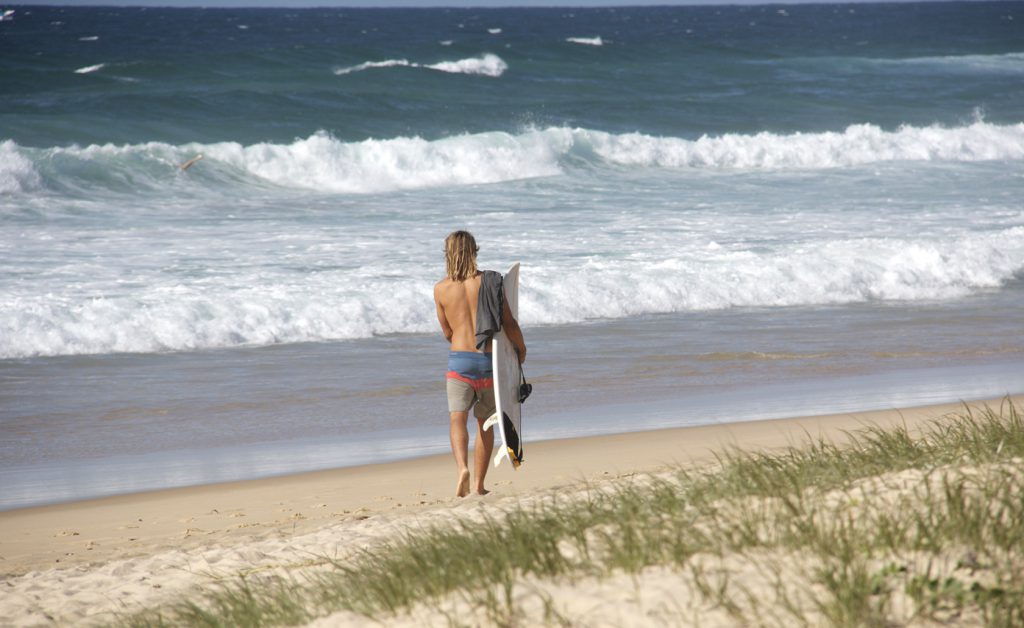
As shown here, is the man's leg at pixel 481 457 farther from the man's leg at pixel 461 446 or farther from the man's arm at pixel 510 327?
the man's arm at pixel 510 327

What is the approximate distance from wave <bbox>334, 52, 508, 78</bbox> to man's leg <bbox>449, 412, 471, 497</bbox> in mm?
28587

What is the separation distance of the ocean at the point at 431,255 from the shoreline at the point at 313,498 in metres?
0.27

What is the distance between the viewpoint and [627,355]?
982cm

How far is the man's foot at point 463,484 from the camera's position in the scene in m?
5.93

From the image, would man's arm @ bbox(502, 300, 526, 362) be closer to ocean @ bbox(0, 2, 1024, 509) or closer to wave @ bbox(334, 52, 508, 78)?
ocean @ bbox(0, 2, 1024, 509)

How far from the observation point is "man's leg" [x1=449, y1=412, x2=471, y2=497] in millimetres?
5930

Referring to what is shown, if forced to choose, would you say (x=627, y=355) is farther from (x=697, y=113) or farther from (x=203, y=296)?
(x=697, y=113)

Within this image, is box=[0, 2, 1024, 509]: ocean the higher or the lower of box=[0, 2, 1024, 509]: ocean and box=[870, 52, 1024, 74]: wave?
the lower

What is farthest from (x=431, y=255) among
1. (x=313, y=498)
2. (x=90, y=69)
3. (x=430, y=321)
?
(x=90, y=69)

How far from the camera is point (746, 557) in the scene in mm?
3549

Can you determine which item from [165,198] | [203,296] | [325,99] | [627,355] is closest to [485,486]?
[627,355]

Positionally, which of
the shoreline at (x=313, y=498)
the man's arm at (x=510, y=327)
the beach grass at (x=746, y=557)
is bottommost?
the shoreline at (x=313, y=498)

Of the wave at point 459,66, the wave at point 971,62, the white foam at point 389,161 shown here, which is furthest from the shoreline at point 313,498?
the wave at point 971,62

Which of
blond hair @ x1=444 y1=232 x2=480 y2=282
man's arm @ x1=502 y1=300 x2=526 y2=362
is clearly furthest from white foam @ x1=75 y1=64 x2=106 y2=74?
man's arm @ x1=502 y1=300 x2=526 y2=362
